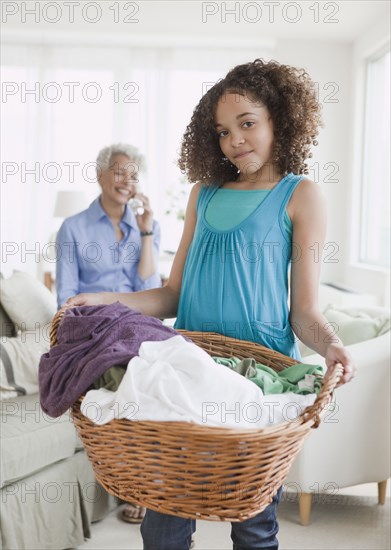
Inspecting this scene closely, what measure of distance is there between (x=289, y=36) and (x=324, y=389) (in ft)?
19.2

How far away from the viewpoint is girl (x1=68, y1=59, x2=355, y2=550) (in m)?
1.49

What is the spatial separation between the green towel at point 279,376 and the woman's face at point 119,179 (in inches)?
78.8

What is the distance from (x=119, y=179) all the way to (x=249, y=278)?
1.88 meters

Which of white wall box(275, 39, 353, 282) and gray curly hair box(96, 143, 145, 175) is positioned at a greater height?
white wall box(275, 39, 353, 282)

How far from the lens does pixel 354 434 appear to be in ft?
9.17

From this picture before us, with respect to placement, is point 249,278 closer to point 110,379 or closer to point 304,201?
point 304,201

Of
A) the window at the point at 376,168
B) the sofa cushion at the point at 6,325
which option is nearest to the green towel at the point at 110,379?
the sofa cushion at the point at 6,325

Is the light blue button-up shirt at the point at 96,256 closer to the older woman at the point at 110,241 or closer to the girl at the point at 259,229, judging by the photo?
the older woman at the point at 110,241

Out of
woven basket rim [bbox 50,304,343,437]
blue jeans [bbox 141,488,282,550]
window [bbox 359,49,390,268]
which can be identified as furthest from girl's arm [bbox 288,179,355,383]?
window [bbox 359,49,390,268]

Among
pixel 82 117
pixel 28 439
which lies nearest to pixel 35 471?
pixel 28 439

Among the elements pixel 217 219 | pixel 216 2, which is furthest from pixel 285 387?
pixel 216 2

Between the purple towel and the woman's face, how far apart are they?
78.3 inches

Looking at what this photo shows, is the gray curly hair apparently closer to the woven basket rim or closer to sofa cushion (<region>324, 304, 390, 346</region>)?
sofa cushion (<region>324, 304, 390, 346</region>)

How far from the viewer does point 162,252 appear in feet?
21.6
